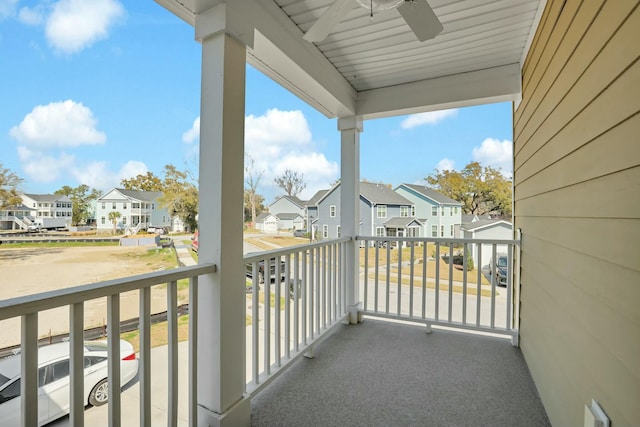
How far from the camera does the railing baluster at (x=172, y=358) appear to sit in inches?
55.9

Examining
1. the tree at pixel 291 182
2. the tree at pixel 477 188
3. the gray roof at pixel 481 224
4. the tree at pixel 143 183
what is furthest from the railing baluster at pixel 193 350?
the gray roof at pixel 481 224

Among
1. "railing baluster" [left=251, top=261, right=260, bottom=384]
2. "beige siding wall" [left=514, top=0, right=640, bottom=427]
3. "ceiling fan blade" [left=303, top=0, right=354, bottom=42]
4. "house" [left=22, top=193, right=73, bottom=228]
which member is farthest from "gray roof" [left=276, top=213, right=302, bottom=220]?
"beige siding wall" [left=514, top=0, right=640, bottom=427]

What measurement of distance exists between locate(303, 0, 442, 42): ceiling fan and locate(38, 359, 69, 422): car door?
1.78 metres

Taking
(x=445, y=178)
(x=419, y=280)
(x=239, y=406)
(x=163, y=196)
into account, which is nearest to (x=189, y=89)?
(x=163, y=196)

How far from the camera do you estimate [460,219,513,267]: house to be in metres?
2.95

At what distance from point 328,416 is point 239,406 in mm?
526

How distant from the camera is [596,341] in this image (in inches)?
46.9

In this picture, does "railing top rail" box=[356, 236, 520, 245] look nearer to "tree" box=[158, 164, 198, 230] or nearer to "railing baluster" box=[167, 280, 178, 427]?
"tree" box=[158, 164, 198, 230]

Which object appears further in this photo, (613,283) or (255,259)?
(255,259)

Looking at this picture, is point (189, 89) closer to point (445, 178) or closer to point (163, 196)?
point (163, 196)

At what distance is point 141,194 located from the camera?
1.30 meters

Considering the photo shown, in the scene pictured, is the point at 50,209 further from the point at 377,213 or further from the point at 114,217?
the point at 377,213

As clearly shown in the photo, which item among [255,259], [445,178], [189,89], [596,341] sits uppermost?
[189,89]

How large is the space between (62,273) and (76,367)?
12.7 inches
